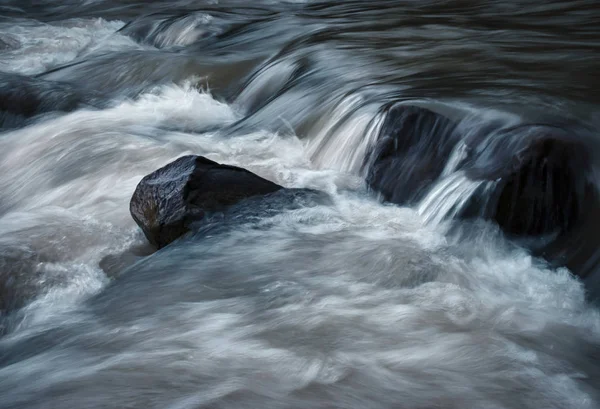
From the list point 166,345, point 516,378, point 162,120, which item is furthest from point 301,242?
point 162,120

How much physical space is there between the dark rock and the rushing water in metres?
0.14

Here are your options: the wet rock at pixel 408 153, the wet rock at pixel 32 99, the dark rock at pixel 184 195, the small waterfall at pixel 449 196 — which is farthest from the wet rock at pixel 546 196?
the wet rock at pixel 32 99

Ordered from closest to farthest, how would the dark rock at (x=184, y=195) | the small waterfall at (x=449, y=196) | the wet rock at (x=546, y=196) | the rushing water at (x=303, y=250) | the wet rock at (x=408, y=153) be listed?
the rushing water at (x=303, y=250), the wet rock at (x=546, y=196), the small waterfall at (x=449, y=196), the dark rock at (x=184, y=195), the wet rock at (x=408, y=153)

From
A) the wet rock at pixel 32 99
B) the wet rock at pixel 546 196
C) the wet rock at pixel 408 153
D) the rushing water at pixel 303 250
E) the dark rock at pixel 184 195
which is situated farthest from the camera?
the wet rock at pixel 32 99

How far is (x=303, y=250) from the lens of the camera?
14.0ft

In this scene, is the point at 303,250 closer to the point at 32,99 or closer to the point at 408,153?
the point at 408,153

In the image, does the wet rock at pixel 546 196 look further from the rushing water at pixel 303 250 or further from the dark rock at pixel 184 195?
the dark rock at pixel 184 195

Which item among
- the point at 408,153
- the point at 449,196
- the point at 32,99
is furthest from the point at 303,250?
the point at 32,99

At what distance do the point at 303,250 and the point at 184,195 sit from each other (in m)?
0.69

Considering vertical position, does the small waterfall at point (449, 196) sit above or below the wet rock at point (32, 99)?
above

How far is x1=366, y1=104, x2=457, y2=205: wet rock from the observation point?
15.5 ft

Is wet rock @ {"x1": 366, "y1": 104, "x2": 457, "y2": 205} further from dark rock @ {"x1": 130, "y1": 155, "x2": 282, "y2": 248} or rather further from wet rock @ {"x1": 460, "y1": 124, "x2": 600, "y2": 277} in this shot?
dark rock @ {"x1": 130, "y1": 155, "x2": 282, "y2": 248}

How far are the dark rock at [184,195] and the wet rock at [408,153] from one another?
721 millimetres

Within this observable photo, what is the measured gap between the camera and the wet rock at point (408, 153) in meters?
4.73
